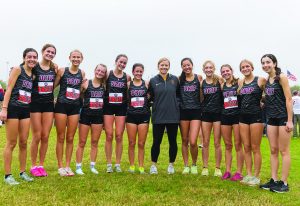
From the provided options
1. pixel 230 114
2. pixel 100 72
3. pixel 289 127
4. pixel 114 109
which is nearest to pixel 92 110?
pixel 114 109

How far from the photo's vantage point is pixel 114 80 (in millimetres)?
6430

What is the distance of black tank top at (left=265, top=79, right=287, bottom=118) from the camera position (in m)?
5.29

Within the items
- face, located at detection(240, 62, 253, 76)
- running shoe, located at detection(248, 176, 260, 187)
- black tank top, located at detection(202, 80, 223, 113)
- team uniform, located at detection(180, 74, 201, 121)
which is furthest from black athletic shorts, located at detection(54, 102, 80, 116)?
running shoe, located at detection(248, 176, 260, 187)

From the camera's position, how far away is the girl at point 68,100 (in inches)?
234

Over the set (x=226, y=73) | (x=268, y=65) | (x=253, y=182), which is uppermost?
(x=268, y=65)

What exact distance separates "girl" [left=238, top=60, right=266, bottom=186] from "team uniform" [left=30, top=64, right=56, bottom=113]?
3472mm

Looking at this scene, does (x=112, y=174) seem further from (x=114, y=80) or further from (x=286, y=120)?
(x=286, y=120)

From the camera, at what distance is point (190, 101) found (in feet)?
20.8

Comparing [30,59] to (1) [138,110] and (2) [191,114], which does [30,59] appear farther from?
(2) [191,114]

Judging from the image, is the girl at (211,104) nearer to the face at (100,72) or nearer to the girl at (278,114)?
the girl at (278,114)

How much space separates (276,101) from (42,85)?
160 inches

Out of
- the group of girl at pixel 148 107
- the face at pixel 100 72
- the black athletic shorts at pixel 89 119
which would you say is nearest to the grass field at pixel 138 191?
the group of girl at pixel 148 107

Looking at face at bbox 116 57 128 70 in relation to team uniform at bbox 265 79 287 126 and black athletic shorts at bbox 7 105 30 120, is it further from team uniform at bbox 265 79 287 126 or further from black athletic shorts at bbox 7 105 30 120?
team uniform at bbox 265 79 287 126

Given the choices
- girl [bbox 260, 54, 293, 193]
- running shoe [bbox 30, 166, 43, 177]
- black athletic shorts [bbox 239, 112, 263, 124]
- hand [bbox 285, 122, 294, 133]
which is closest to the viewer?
hand [bbox 285, 122, 294, 133]
